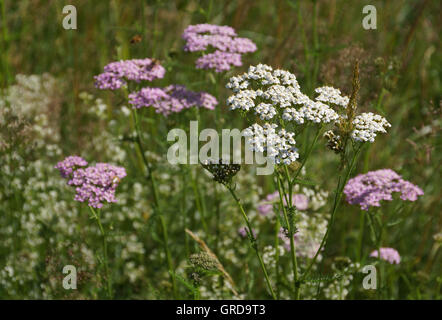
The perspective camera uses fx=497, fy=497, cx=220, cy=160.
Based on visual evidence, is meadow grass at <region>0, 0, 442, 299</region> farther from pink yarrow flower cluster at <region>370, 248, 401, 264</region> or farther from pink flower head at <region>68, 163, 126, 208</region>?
pink flower head at <region>68, 163, 126, 208</region>

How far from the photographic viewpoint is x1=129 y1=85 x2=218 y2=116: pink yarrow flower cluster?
3721mm

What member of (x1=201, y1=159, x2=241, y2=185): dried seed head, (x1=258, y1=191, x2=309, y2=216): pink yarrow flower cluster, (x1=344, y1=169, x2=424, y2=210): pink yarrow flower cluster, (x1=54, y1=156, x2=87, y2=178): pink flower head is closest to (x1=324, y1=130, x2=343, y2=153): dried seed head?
(x1=201, y1=159, x2=241, y2=185): dried seed head

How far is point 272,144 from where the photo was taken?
2.61 meters

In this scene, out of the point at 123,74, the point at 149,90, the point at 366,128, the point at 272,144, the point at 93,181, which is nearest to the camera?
the point at 272,144

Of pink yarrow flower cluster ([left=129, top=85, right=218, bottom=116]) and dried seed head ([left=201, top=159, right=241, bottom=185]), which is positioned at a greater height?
pink yarrow flower cluster ([left=129, top=85, right=218, bottom=116])

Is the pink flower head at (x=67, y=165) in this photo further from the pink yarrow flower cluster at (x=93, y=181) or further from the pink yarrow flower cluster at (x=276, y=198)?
the pink yarrow flower cluster at (x=276, y=198)

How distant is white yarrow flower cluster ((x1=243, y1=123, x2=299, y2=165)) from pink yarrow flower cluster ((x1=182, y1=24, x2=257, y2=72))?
4.16ft

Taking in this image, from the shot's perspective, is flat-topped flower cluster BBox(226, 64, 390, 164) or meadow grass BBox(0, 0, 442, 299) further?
meadow grass BBox(0, 0, 442, 299)

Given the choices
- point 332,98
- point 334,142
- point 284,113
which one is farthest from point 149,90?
point 334,142

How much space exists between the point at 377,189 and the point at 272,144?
4.09 feet

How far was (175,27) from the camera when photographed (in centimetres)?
682

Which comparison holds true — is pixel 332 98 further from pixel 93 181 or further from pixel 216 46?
pixel 93 181

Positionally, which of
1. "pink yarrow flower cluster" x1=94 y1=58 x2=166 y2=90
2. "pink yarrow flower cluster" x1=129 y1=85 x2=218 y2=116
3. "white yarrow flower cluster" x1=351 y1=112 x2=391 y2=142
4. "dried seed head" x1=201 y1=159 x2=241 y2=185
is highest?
"pink yarrow flower cluster" x1=94 y1=58 x2=166 y2=90

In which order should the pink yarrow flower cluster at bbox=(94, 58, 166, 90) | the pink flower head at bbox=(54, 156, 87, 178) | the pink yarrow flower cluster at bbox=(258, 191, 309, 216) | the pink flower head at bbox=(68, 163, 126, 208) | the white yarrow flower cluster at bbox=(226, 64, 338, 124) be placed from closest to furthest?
1. the white yarrow flower cluster at bbox=(226, 64, 338, 124)
2. the pink flower head at bbox=(68, 163, 126, 208)
3. the pink flower head at bbox=(54, 156, 87, 178)
4. the pink yarrow flower cluster at bbox=(94, 58, 166, 90)
5. the pink yarrow flower cluster at bbox=(258, 191, 309, 216)
